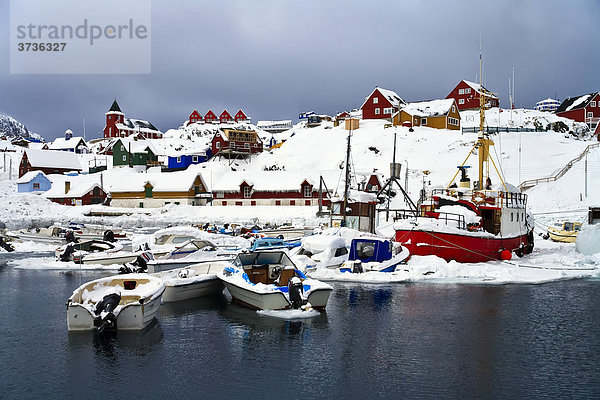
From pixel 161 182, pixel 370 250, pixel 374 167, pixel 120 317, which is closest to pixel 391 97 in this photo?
pixel 374 167

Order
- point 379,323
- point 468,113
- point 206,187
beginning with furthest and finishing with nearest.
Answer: point 468,113 → point 206,187 → point 379,323

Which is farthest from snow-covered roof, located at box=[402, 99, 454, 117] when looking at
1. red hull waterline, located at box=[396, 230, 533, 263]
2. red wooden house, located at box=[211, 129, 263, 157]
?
red hull waterline, located at box=[396, 230, 533, 263]

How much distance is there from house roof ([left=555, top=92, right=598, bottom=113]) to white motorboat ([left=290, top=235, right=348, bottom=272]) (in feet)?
304

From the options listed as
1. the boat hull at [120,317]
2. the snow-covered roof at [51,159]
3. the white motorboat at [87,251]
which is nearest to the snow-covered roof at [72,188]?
the snow-covered roof at [51,159]

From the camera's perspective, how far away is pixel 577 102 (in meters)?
106

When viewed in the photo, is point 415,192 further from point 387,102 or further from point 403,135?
point 387,102

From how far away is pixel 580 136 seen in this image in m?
90.1

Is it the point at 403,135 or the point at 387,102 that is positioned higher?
the point at 387,102

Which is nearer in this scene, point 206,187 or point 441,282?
point 441,282

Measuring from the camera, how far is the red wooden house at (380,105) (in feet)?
341

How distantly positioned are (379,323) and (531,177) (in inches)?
2222

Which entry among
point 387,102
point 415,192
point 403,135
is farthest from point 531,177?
point 387,102

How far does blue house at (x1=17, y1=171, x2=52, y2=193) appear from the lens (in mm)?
88113

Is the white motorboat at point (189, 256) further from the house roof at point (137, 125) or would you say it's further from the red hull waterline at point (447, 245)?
the house roof at point (137, 125)
